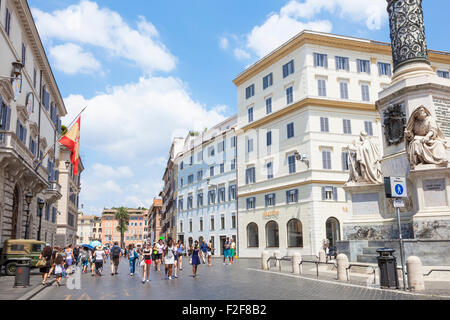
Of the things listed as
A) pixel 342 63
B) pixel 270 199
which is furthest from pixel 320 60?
pixel 270 199

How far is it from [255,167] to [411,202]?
31370mm

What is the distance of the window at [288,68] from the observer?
42612mm

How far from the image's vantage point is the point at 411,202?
15.6 m

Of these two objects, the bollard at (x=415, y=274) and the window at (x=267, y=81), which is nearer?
the bollard at (x=415, y=274)

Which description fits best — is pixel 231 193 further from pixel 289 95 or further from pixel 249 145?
pixel 289 95

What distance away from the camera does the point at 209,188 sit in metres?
57.4

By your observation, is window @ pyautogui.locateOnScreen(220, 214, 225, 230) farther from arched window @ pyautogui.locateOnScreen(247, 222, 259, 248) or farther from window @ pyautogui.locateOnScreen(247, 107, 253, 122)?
window @ pyautogui.locateOnScreen(247, 107, 253, 122)

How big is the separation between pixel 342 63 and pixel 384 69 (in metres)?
4.93

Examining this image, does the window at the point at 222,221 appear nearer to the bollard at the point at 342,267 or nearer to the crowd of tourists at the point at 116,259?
the crowd of tourists at the point at 116,259

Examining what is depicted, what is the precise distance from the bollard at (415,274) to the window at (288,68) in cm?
3347

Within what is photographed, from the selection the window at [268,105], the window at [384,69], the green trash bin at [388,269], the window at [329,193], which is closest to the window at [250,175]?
the window at [268,105]

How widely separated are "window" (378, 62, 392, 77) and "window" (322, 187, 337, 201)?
45.9 feet
